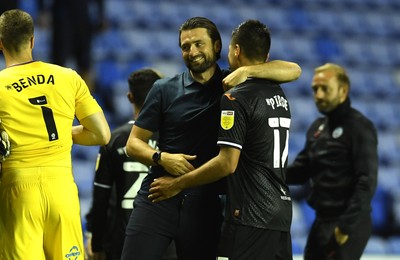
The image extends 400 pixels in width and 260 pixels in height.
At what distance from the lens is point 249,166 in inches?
196

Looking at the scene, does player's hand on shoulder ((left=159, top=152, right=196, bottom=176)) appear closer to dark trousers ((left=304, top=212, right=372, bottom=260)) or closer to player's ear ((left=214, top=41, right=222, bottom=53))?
player's ear ((left=214, top=41, right=222, bottom=53))

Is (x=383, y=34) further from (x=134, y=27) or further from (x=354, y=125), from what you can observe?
(x=354, y=125)

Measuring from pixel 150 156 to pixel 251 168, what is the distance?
0.65 meters

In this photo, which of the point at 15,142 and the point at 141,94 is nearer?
the point at 15,142

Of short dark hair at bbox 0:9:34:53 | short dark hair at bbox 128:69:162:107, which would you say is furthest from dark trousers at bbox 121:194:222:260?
short dark hair at bbox 0:9:34:53

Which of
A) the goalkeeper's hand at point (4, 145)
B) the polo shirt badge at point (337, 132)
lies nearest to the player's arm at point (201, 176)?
the goalkeeper's hand at point (4, 145)

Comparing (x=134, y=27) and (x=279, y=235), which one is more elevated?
(x=134, y=27)

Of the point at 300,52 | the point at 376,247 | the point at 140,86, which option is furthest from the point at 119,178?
the point at 300,52

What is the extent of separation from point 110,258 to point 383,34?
11.3 meters

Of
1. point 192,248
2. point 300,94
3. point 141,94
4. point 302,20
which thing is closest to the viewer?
point 192,248

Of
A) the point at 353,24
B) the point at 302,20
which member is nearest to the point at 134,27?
the point at 302,20

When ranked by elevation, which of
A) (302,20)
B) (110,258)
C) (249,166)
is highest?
(302,20)

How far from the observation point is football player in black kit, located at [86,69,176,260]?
20.1 feet

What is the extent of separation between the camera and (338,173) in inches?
255
